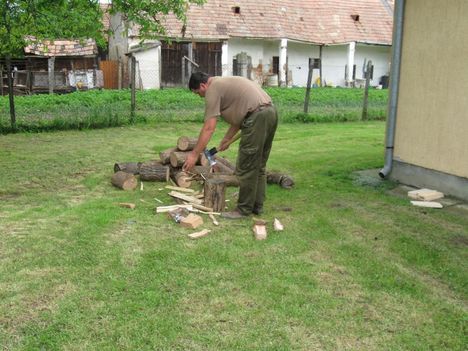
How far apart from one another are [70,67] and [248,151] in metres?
24.8

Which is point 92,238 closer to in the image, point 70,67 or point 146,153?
point 146,153

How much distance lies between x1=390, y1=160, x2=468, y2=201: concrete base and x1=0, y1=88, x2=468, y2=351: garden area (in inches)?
12.1

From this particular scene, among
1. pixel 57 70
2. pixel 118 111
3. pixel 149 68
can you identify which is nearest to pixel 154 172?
pixel 118 111

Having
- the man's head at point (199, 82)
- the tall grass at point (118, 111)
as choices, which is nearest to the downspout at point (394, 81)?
the man's head at point (199, 82)

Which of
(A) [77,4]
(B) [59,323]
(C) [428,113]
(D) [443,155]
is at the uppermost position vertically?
(A) [77,4]

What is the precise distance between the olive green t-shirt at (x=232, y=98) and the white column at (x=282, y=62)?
26.2 meters

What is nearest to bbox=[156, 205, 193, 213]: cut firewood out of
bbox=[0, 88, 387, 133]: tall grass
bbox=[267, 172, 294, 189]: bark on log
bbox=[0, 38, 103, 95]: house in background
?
bbox=[267, 172, 294, 189]: bark on log

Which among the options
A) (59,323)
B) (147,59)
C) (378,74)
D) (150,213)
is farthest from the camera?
(378,74)

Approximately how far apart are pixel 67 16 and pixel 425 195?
7167 mm

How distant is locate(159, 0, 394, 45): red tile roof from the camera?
28875mm

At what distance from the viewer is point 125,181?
23.4ft

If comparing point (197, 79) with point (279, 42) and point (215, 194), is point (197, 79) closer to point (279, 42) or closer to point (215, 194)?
point (215, 194)

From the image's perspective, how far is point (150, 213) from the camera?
6.05m

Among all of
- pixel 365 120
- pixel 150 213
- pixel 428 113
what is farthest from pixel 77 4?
pixel 365 120
